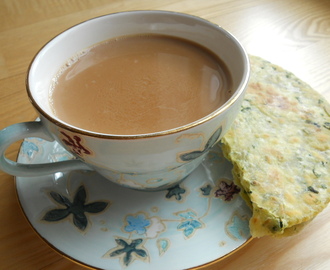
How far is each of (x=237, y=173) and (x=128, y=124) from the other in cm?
23

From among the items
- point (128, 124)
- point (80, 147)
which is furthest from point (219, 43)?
point (80, 147)

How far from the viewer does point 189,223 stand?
667mm

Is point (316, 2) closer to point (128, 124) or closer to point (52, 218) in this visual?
point (128, 124)

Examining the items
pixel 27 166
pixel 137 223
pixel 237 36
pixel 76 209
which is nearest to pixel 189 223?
pixel 137 223

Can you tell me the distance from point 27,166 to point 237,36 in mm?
821

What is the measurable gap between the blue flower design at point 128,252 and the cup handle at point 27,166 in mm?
189

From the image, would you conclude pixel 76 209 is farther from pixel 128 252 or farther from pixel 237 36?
pixel 237 36

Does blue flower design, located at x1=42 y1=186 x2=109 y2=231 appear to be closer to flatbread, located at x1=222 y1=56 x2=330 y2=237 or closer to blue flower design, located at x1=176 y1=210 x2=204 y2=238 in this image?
blue flower design, located at x1=176 y1=210 x2=204 y2=238

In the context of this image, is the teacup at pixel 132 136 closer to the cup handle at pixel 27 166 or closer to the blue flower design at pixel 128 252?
the cup handle at pixel 27 166

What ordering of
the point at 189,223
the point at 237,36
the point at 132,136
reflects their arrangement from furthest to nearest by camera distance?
the point at 237,36
the point at 189,223
the point at 132,136

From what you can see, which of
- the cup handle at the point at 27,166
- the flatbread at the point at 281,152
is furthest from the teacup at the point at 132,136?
the flatbread at the point at 281,152

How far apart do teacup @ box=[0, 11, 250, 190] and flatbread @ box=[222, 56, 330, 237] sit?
10cm

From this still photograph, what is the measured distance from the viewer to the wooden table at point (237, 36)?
0.67 metres

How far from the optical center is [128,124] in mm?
673
